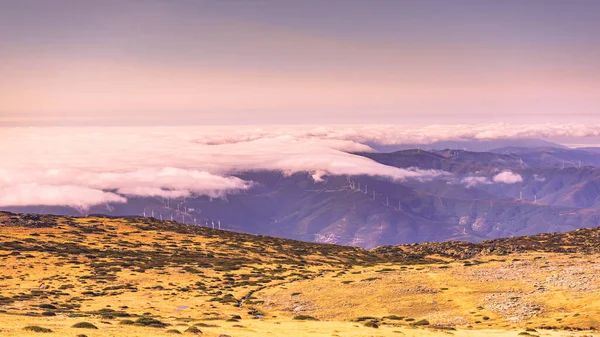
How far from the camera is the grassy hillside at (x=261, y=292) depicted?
51469 millimetres

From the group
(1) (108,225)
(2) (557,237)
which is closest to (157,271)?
(1) (108,225)

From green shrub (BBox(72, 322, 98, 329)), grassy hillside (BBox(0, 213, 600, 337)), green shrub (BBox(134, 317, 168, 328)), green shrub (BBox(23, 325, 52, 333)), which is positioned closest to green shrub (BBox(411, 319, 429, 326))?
grassy hillside (BBox(0, 213, 600, 337))

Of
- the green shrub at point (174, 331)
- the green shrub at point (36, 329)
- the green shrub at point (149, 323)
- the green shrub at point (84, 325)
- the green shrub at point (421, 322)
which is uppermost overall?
the green shrub at point (36, 329)

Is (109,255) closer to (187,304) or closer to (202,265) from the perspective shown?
(202,265)

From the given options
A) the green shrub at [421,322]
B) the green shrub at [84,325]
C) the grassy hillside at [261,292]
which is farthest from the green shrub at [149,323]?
the green shrub at [421,322]

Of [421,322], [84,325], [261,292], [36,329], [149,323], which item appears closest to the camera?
[36,329]

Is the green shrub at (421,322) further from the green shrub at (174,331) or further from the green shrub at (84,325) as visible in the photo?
the green shrub at (84,325)

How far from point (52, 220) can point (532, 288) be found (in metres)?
135

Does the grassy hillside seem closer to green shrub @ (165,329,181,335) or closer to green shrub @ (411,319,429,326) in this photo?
green shrub @ (411,319,429,326)

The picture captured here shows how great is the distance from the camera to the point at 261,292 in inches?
3226

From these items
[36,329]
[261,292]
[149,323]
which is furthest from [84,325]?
[261,292]

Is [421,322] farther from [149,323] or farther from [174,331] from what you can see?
[149,323]

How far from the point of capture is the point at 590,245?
430 feet

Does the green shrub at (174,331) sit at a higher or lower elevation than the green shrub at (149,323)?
higher
